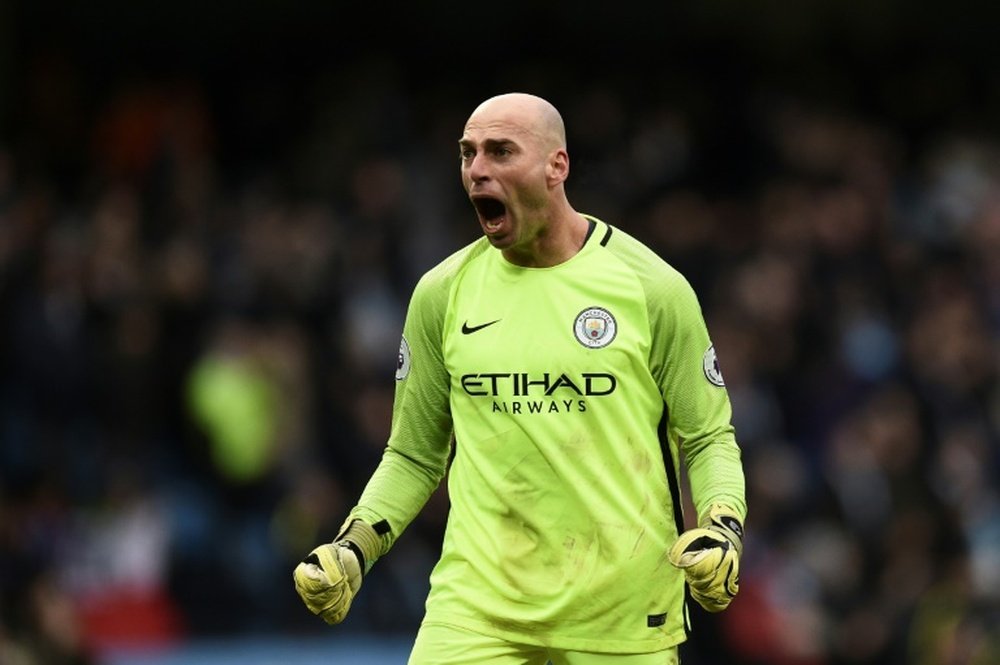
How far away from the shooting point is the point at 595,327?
21.7 ft

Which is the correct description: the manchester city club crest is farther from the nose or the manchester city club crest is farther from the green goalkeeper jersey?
the nose

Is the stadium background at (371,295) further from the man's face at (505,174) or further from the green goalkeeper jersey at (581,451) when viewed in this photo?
the man's face at (505,174)

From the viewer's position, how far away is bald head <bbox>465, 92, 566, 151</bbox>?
657 cm

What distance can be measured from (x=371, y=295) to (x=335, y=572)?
844cm

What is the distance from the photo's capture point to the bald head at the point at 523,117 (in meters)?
6.57

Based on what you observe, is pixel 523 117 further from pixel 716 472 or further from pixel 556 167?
pixel 716 472

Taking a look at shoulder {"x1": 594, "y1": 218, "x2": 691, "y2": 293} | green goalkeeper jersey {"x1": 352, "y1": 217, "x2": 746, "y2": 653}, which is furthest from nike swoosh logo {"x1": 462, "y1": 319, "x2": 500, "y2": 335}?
shoulder {"x1": 594, "y1": 218, "x2": 691, "y2": 293}

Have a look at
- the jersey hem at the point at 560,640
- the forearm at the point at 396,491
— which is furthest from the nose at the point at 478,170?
the jersey hem at the point at 560,640

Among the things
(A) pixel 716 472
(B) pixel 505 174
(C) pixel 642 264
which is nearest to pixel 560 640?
(A) pixel 716 472

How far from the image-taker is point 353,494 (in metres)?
13.7

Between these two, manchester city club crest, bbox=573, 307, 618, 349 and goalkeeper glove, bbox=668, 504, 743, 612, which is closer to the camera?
goalkeeper glove, bbox=668, 504, 743, 612

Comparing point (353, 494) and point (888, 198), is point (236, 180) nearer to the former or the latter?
point (353, 494)

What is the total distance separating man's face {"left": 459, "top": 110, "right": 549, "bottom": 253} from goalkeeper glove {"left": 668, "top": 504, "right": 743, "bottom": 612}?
1.11 meters

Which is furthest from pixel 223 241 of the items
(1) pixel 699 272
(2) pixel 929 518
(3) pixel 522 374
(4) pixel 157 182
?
(3) pixel 522 374
